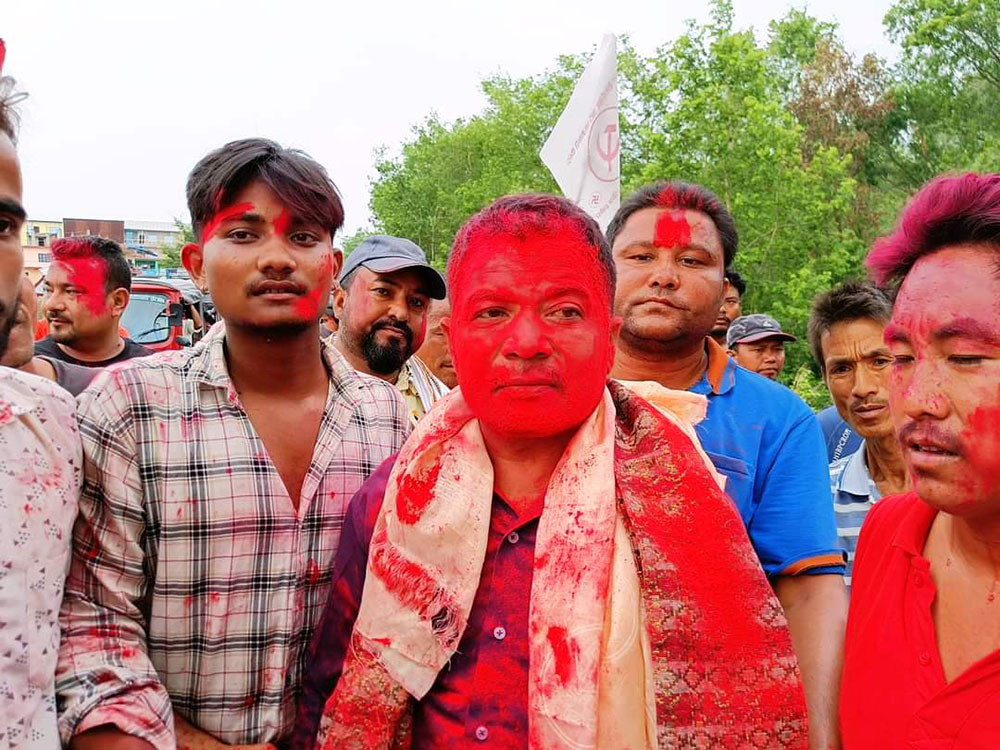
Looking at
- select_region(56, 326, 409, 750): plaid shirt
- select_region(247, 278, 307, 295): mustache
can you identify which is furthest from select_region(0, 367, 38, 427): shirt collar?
select_region(247, 278, 307, 295): mustache

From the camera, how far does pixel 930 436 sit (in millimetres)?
1659

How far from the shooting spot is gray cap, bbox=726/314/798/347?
611 centimetres

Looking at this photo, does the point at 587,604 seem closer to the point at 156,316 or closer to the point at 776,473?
the point at 776,473

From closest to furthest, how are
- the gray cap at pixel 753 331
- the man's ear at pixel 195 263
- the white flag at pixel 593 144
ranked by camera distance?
the man's ear at pixel 195 263
the white flag at pixel 593 144
the gray cap at pixel 753 331

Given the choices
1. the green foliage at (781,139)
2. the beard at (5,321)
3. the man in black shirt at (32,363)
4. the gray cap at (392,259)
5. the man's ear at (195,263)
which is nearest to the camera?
the beard at (5,321)

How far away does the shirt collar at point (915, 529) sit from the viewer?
6.08 ft

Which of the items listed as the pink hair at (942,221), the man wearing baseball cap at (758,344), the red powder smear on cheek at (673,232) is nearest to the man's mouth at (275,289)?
the red powder smear on cheek at (673,232)

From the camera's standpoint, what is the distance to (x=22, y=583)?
5.46ft

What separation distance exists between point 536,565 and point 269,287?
1.02 m

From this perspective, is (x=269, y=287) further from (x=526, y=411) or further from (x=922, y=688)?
(x=922, y=688)

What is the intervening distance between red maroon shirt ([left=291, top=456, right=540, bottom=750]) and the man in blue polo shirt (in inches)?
27.7

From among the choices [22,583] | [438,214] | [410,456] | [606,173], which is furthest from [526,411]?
[438,214]

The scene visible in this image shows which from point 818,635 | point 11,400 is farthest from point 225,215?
point 818,635

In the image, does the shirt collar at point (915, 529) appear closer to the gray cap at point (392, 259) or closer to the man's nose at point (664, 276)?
the man's nose at point (664, 276)
